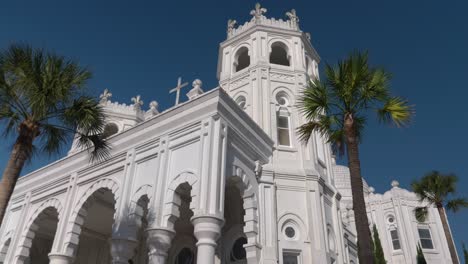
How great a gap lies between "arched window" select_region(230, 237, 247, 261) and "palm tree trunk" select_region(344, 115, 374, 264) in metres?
8.41

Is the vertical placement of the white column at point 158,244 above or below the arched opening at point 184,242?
below

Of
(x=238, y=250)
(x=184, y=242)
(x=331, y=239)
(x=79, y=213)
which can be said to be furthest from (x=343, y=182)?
(x=79, y=213)

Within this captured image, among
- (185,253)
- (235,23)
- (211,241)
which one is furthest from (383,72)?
(235,23)

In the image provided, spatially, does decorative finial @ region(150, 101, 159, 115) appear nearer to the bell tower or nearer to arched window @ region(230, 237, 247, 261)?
the bell tower

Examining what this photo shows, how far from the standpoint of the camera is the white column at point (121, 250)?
555 inches

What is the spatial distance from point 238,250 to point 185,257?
393 cm

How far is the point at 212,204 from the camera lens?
12.6 metres

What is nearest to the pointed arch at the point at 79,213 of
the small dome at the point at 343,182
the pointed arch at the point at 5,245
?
the pointed arch at the point at 5,245

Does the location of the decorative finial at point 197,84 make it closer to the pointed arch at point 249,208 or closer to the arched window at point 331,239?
the pointed arch at point 249,208

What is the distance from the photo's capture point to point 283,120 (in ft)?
67.4

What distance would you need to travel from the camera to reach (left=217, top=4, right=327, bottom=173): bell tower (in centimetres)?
1980

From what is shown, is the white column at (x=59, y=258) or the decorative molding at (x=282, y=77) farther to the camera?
the decorative molding at (x=282, y=77)

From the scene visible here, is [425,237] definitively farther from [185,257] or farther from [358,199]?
[358,199]

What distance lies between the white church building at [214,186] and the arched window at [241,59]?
0.26ft
